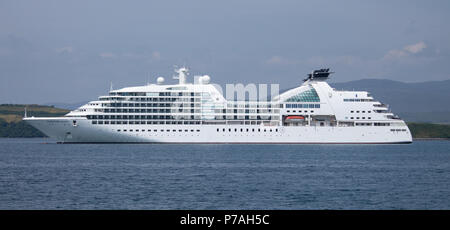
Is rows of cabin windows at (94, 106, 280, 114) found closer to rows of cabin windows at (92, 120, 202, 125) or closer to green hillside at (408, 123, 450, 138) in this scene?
rows of cabin windows at (92, 120, 202, 125)

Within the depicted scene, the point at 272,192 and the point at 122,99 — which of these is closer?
the point at 272,192

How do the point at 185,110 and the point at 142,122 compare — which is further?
the point at 185,110

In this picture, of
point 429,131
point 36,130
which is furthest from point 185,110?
point 429,131

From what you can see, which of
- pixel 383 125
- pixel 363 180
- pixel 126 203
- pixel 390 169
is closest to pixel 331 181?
pixel 363 180

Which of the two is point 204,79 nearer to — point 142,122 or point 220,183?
point 142,122

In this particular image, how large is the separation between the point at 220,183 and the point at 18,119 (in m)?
132

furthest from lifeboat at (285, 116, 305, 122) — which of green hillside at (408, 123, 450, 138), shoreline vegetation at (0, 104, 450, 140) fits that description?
green hillside at (408, 123, 450, 138)

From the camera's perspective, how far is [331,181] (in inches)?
1385

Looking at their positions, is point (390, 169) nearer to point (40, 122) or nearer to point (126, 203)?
point (126, 203)

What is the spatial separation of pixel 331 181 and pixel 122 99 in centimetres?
4520

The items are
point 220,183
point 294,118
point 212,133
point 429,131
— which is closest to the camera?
point 220,183

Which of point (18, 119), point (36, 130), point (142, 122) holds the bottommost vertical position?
point (36, 130)

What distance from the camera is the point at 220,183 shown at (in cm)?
3344

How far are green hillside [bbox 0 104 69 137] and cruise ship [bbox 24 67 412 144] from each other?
7677 centimetres
